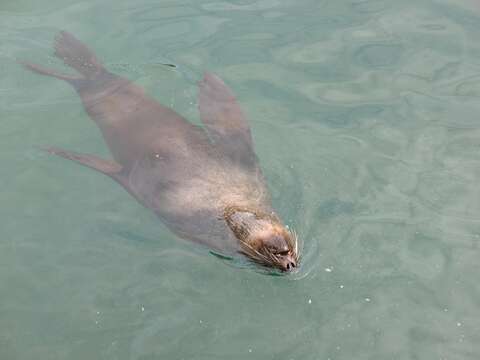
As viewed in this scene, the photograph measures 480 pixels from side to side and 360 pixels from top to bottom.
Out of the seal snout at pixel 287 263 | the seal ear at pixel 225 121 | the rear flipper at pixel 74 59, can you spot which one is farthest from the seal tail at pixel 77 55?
the seal snout at pixel 287 263

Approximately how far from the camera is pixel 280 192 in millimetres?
4160

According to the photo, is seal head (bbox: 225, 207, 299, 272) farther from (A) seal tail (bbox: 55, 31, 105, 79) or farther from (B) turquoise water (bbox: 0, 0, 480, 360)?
(A) seal tail (bbox: 55, 31, 105, 79)

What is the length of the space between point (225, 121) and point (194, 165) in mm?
555

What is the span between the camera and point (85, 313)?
3580 mm

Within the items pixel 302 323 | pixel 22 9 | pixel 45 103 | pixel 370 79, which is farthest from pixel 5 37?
pixel 302 323

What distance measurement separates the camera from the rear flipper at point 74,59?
5473mm

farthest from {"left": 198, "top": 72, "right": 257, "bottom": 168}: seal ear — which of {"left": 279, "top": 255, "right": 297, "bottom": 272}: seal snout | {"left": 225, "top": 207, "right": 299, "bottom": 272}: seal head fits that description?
{"left": 279, "top": 255, "right": 297, "bottom": 272}: seal snout

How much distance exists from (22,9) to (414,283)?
207 inches

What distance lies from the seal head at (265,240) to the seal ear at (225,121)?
74cm

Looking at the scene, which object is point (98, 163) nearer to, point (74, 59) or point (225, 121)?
point (225, 121)

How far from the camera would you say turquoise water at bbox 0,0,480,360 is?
3420mm

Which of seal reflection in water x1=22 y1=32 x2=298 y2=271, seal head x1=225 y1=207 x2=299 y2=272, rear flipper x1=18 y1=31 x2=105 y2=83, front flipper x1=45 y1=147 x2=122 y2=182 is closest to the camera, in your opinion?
seal head x1=225 y1=207 x2=299 y2=272

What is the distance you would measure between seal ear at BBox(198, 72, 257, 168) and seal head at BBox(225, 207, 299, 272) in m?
0.74

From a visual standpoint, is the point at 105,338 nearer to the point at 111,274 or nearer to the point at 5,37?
the point at 111,274
